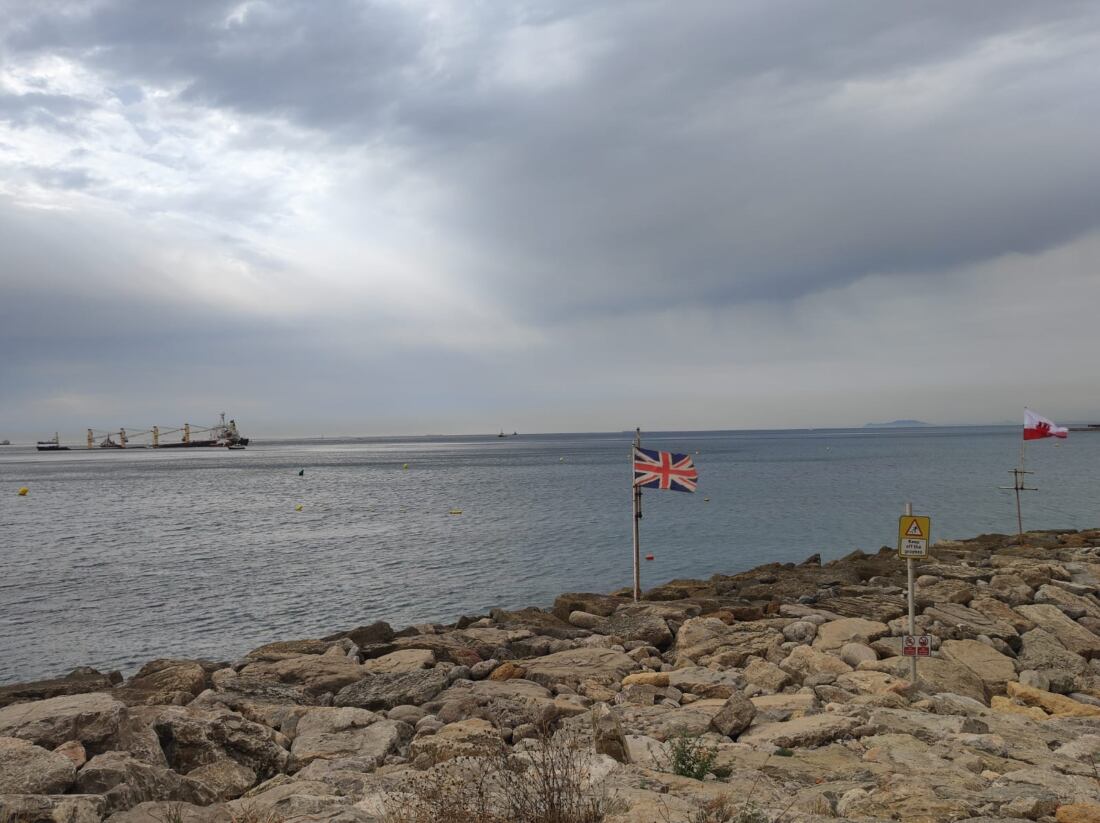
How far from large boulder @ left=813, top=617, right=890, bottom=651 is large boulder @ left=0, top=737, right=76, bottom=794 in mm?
12795

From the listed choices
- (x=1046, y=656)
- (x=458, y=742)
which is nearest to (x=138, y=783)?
(x=458, y=742)

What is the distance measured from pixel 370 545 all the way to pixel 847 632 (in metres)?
30.8

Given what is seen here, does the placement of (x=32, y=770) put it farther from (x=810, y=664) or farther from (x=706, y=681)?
(x=810, y=664)

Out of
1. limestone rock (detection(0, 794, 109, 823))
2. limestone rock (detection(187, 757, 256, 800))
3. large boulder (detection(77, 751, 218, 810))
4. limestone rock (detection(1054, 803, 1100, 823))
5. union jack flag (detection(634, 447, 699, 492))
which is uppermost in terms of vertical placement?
union jack flag (detection(634, 447, 699, 492))

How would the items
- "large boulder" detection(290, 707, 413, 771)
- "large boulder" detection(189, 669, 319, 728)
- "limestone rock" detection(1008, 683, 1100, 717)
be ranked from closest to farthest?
"large boulder" detection(290, 707, 413, 771), "limestone rock" detection(1008, 683, 1100, 717), "large boulder" detection(189, 669, 319, 728)

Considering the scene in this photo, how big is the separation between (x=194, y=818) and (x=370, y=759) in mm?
2835

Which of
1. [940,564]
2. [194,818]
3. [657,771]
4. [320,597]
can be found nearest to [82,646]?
[320,597]

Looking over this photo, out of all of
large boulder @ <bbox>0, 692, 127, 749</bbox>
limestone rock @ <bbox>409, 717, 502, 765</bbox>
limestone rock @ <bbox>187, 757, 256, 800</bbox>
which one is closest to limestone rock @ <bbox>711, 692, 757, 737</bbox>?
limestone rock @ <bbox>409, 717, 502, 765</bbox>

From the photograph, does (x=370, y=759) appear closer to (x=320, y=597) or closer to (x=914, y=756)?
(x=914, y=756)

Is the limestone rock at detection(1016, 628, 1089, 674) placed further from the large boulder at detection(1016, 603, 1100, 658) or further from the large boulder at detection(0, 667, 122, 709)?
the large boulder at detection(0, 667, 122, 709)

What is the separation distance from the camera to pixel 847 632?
51.6ft

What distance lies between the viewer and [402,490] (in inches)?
3179

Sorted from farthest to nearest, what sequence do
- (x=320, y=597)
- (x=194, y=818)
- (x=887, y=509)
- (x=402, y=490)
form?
(x=402, y=490) < (x=887, y=509) < (x=320, y=597) < (x=194, y=818)

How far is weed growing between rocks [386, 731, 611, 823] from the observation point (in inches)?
238
